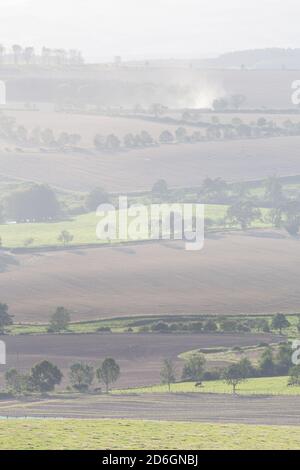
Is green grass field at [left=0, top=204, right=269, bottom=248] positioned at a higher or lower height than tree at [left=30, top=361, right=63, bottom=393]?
higher

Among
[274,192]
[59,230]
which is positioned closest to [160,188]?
[274,192]

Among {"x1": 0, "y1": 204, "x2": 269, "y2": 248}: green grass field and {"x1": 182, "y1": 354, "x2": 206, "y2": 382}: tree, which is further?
{"x1": 0, "y1": 204, "x2": 269, "y2": 248}: green grass field

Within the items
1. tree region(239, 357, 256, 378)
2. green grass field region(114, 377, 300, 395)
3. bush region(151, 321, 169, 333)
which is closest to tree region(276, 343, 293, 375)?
tree region(239, 357, 256, 378)

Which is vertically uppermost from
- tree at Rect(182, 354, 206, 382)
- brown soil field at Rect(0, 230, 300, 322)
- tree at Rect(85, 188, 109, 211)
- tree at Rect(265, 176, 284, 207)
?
tree at Rect(265, 176, 284, 207)

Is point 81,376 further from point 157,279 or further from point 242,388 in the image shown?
point 157,279

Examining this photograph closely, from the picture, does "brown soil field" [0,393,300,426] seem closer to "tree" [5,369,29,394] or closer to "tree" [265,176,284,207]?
"tree" [5,369,29,394]
